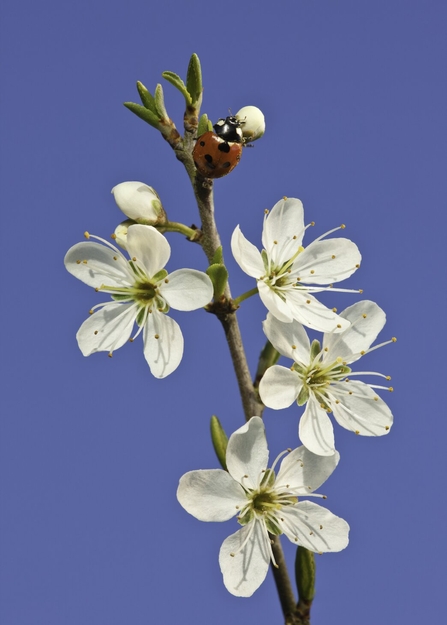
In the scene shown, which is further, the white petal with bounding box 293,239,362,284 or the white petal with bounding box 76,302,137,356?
the white petal with bounding box 293,239,362,284

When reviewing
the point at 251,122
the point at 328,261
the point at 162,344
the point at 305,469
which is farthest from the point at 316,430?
the point at 251,122

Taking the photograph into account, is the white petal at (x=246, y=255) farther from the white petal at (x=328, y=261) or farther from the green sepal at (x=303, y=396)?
the green sepal at (x=303, y=396)

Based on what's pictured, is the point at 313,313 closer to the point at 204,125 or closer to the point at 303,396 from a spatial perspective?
the point at 303,396

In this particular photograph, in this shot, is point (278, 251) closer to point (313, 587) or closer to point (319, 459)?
point (319, 459)

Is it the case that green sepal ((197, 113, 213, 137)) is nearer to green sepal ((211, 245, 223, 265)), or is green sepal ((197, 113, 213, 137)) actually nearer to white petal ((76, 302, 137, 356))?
green sepal ((211, 245, 223, 265))

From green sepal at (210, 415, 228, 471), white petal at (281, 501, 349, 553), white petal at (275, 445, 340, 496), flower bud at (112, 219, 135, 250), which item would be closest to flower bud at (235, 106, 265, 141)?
flower bud at (112, 219, 135, 250)

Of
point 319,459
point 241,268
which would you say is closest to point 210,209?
point 241,268

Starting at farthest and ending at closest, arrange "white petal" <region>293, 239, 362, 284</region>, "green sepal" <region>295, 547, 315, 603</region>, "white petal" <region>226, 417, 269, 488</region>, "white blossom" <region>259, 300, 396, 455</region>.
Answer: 1. "white petal" <region>293, 239, 362, 284</region>
2. "white blossom" <region>259, 300, 396, 455</region>
3. "green sepal" <region>295, 547, 315, 603</region>
4. "white petal" <region>226, 417, 269, 488</region>
